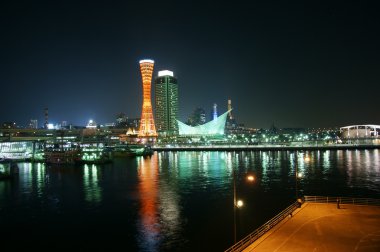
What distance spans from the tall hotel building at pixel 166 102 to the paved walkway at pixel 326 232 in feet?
447

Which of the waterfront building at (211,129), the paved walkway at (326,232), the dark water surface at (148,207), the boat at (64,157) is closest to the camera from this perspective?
the paved walkway at (326,232)

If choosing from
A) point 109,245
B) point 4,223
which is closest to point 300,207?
point 109,245

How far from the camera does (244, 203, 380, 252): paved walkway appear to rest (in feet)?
27.4

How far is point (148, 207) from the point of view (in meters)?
18.0

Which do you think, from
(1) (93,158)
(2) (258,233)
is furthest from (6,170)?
(2) (258,233)

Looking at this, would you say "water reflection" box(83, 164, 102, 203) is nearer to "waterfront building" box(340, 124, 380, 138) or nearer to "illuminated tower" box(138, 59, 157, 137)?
"illuminated tower" box(138, 59, 157, 137)

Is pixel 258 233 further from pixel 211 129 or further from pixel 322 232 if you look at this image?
pixel 211 129

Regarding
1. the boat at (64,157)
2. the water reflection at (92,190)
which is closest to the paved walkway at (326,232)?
the water reflection at (92,190)

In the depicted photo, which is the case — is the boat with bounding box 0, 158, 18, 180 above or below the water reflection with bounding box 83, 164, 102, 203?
above

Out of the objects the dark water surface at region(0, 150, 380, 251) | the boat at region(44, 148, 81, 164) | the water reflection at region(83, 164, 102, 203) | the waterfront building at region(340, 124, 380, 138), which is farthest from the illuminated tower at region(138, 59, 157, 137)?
the waterfront building at region(340, 124, 380, 138)

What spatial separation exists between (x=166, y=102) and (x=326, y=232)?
141646mm

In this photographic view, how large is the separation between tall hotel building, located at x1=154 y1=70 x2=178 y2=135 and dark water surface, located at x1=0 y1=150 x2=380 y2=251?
11959cm

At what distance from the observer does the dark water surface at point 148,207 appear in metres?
13.0

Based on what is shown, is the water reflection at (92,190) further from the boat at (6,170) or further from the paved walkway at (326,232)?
the paved walkway at (326,232)
